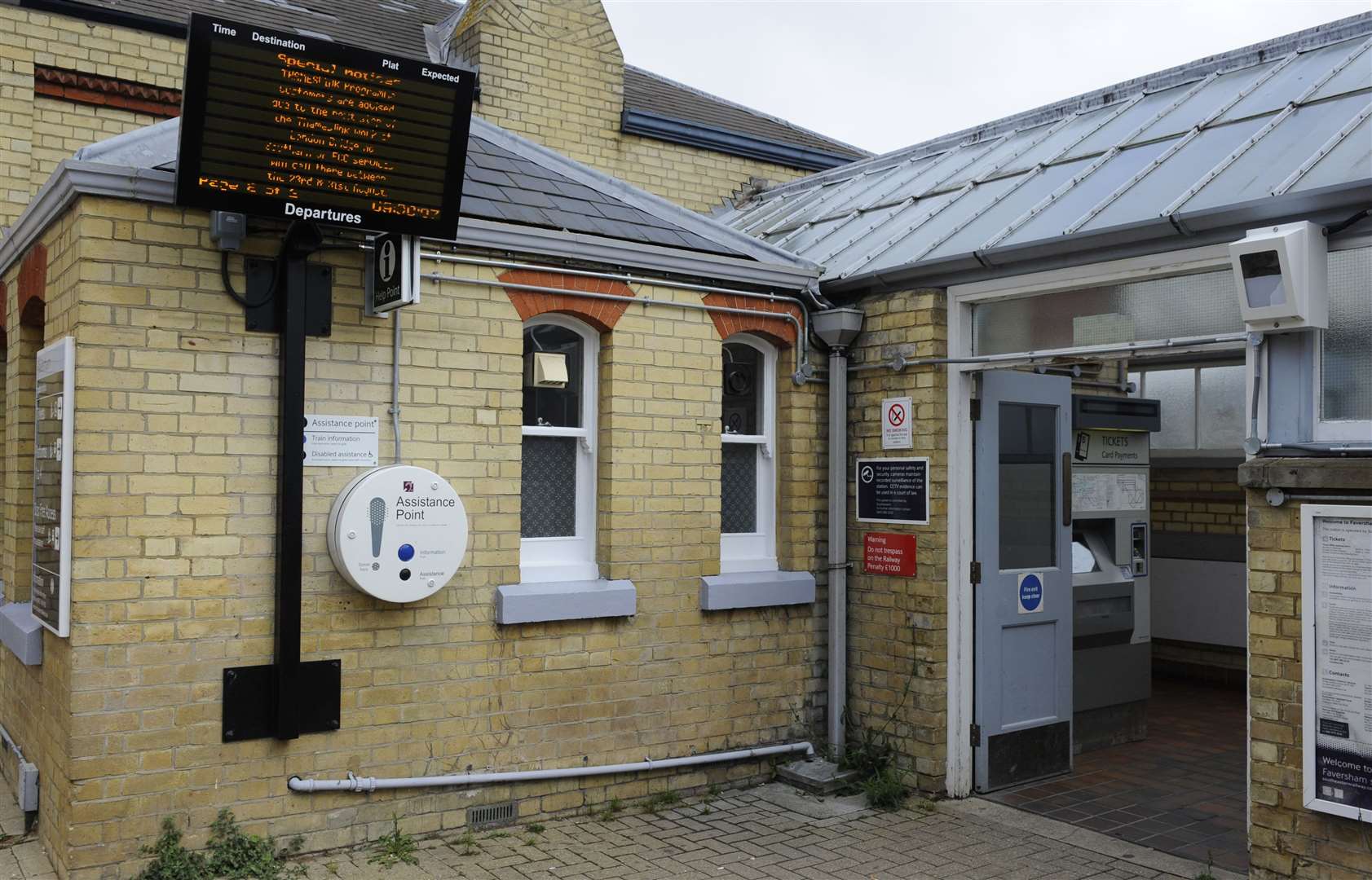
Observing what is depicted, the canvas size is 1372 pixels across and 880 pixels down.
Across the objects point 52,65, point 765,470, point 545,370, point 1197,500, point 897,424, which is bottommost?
point 1197,500

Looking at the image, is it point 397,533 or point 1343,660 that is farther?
point 397,533

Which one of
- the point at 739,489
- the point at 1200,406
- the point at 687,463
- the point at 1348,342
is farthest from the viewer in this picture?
the point at 1200,406

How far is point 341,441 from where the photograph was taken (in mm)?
6137

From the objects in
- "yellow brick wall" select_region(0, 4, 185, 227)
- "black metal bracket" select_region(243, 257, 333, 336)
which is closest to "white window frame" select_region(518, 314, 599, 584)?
"black metal bracket" select_region(243, 257, 333, 336)

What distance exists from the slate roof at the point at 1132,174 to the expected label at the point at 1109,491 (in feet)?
7.42

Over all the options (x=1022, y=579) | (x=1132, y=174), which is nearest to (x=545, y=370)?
(x=1022, y=579)

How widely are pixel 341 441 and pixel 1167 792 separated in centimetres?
586

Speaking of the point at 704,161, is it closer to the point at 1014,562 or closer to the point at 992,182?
the point at 992,182

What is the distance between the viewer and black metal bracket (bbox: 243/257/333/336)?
5914 millimetres

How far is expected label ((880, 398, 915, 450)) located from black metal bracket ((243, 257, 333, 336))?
3.70 metres

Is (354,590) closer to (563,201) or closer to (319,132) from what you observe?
(319,132)

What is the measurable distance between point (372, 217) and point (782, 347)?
10.9 feet

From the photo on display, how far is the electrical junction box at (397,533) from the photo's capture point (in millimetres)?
5953

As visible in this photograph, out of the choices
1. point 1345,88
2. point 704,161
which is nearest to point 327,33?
point 704,161
